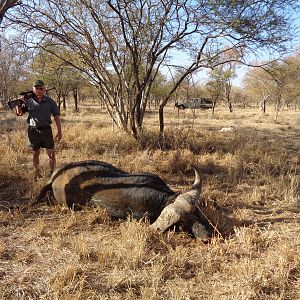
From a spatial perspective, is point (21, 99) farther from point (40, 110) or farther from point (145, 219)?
point (145, 219)

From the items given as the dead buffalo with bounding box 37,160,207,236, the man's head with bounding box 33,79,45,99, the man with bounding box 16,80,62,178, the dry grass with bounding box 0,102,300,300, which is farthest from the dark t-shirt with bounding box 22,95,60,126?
the dead buffalo with bounding box 37,160,207,236

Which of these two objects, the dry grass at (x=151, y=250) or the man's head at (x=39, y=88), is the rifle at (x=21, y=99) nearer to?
the man's head at (x=39, y=88)

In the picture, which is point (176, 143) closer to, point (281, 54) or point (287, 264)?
point (281, 54)

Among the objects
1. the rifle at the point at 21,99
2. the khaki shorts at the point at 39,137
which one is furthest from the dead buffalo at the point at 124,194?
the rifle at the point at 21,99

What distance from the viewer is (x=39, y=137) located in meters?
5.85

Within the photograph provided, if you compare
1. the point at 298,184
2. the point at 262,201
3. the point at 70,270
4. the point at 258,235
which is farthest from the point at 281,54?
the point at 70,270

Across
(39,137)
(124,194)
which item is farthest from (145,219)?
(39,137)

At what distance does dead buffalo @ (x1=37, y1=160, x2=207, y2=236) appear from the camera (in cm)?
393

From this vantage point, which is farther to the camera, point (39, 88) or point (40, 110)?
point (40, 110)

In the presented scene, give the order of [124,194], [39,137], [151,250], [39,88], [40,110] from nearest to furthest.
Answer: [151,250]
[124,194]
[39,88]
[40,110]
[39,137]

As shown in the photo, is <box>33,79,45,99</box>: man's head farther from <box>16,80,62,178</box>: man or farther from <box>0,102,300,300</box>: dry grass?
<box>0,102,300,300</box>: dry grass

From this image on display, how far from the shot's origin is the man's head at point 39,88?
551 centimetres

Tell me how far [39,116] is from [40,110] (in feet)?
0.35

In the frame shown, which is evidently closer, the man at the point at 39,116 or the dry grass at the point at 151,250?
the dry grass at the point at 151,250
